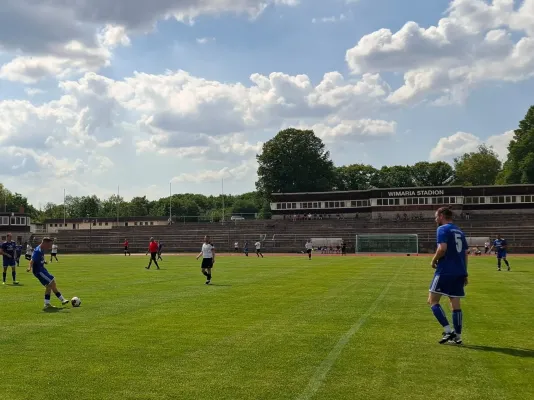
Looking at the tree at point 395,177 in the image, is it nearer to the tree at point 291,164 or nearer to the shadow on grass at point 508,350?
the tree at point 291,164

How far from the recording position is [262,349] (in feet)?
31.7

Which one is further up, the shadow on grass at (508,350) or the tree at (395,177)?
the tree at (395,177)

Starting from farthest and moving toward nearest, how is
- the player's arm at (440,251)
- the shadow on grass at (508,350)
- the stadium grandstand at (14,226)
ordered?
1. the stadium grandstand at (14,226)
2. the player's arm at (440,251)
3. the shadow on grass at (508,350)

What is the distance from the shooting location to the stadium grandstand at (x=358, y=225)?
69562 mm

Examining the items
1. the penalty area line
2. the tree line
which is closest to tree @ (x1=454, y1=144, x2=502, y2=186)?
the tree line

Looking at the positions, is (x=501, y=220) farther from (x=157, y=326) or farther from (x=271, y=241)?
(x=157, y=326)

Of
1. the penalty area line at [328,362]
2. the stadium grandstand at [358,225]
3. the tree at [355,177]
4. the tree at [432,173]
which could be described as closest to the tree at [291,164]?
the stadium grandstand at [358,225]

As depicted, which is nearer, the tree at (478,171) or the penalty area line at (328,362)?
the penalty area line at (328,362)

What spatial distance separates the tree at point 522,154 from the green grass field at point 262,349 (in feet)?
295

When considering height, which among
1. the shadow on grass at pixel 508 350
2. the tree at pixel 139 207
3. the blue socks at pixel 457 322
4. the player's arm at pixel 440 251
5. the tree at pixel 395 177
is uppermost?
the tree at pixel 395 177

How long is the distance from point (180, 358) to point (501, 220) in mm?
76088

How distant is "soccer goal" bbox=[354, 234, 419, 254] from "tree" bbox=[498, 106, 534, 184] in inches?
1769

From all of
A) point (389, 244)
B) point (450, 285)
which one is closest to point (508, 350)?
point (450, 285)

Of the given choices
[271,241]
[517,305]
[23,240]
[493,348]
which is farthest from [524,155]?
[493,348]
